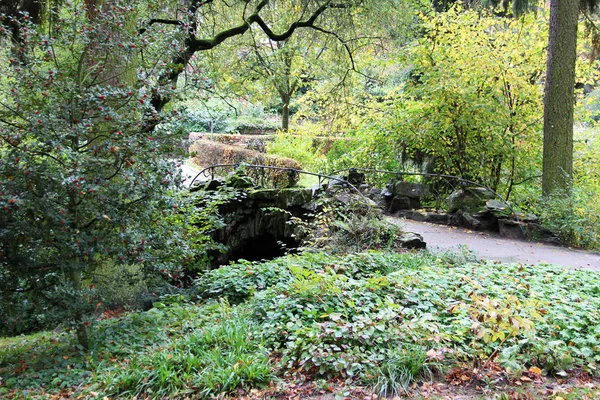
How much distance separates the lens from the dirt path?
7.49 m

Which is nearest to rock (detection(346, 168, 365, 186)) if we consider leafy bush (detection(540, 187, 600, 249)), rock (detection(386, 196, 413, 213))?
rock (detection(386, 196, 413, 213))

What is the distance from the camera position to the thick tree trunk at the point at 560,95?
31.7 feet

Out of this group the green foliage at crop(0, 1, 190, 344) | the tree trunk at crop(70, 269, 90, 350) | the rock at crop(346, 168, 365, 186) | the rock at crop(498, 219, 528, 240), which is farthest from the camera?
the rock at crop(346, 168, 365, 186)

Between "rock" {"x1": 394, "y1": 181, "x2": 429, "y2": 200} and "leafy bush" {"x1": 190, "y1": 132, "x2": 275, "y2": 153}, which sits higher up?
"leafy bush" {"x1": 190, "y1": 132, "x2": 275, "y2": 153}

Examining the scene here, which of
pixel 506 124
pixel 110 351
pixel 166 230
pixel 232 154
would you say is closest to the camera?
pixel 110 351

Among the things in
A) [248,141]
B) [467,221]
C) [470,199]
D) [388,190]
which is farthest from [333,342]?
[248,141]

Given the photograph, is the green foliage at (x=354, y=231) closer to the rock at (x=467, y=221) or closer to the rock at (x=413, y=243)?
the rock at (x=413, y=243)

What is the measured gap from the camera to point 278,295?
4836 millimetres

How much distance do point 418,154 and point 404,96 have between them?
1.59 meters

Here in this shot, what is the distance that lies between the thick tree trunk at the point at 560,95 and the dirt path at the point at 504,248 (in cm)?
179

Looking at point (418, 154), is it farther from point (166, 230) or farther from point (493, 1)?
point (166, 230)

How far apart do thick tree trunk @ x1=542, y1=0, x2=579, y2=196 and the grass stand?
17.1ft

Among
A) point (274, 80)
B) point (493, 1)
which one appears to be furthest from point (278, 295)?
point (493, 1)

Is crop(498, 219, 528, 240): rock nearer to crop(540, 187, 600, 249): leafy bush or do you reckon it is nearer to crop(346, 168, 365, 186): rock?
crop(540, 187, 600, 249): leafy bush
